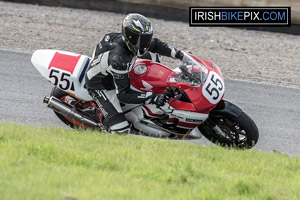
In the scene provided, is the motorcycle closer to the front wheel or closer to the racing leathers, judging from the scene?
the front wheel

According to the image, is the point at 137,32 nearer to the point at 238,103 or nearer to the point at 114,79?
the point at 114,79

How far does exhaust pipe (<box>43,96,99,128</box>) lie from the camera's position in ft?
22.8

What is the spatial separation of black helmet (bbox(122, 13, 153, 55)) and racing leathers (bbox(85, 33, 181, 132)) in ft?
0.41

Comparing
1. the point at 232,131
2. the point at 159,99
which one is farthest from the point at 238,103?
the point at 159,99

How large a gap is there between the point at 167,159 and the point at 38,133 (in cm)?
161

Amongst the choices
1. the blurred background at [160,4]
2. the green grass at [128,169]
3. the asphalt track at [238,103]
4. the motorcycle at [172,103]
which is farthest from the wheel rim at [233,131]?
the blurred background at [160,4]

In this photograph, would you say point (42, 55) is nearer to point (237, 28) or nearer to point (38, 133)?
point (38, 133)

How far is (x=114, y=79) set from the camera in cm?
630

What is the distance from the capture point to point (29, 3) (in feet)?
44.3

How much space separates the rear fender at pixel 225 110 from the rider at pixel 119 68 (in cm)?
71

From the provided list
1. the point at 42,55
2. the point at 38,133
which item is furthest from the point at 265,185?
the point at 42,55

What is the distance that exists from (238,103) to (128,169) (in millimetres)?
4430

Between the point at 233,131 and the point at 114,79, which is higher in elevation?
the point at 114,79

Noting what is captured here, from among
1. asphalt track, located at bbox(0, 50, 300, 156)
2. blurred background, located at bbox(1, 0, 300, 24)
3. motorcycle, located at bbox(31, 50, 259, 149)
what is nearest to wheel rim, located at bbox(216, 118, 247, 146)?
motorcycle, located at bbox(31, 50, 259, 149)
